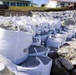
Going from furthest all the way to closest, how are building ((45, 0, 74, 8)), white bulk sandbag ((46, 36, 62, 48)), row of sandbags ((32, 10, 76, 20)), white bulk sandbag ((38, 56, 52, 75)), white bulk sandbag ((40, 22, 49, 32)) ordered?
building ((45, 0, 74, 8)), row of sandbags ((32, 10, 76, 20)), white bulk sandbag ((40, 22, 49, 32)), white bulk sandbag ((46, 36, 62, 48)), white bulk sandbag ((38, 56, 52, 75))

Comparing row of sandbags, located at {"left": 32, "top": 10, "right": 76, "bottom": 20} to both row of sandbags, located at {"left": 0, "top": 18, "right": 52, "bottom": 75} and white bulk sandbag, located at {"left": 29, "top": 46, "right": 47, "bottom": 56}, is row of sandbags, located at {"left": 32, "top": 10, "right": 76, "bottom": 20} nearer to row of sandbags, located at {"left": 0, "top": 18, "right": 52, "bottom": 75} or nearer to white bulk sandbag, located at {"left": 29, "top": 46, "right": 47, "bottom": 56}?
white bulk sandbag, located at {"left": 29, "top": 46, "right": 47, "bottom": 56}

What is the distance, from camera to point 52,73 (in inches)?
223

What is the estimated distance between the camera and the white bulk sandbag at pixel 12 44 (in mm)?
4730

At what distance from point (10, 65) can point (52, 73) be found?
1498 millimetres

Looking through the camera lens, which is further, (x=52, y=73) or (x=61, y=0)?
(x=61, y=0)

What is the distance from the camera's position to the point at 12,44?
15.6ft

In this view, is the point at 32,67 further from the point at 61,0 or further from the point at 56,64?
the point at 61,0

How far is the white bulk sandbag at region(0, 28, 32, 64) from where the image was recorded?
473cm

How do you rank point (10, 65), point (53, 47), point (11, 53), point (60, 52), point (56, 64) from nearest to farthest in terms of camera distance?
point (10, 65) → point (11, 53) → point (56, 64) → point (60, 52) → point (53, 47)

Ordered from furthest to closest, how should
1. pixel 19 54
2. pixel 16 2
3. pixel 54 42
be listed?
pixel 16 2
pixel 54 42
pixel 19 54

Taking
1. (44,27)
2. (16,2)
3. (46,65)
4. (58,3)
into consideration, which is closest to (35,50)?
(46,65)

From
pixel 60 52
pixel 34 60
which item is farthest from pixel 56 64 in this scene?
pixel 60 52

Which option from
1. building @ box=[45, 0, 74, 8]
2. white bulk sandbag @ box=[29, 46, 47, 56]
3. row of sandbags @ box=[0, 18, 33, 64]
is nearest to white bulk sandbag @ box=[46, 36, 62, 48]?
white bulk sandbag @ box=[29, 46, 47, 56]

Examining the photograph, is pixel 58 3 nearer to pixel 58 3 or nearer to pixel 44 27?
pixel 58 3
